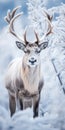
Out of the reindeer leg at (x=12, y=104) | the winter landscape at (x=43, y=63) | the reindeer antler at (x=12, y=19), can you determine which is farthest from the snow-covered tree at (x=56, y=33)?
the reindeer leg at (x=12, y=104)

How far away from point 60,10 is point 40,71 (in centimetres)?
55

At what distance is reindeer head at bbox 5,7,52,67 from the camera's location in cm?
434

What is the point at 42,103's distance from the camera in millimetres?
4445

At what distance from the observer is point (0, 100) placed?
4.41 meters

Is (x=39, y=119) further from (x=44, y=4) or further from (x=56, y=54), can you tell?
→ (x=44, y=4)

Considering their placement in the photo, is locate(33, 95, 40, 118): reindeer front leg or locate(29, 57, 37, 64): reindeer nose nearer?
locate(29, 57, 37, 64): reindeer nose

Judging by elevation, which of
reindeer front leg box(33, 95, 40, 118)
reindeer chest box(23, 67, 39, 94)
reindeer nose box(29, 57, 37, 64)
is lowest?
reindeer front leg box(33, 95, 40, 118)

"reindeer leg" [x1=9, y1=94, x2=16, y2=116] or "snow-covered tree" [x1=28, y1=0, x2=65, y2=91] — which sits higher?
"snow-covered tree" [x1=28, y1=0, x2=65, y2=91]

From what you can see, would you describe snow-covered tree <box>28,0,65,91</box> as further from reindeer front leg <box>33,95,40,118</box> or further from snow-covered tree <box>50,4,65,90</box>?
reindeer front leg <box>33,95,40,118</box>

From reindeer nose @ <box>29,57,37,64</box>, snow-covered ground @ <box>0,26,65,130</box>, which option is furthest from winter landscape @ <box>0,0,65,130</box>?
reindeer nose @ <box>29,57,37,64</box>

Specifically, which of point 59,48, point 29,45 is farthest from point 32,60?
point 59,48

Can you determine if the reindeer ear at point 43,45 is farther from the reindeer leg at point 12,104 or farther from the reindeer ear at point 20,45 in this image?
the reindeer leg at point 12,104

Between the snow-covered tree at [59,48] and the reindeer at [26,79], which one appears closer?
the reindeer at [26,79]

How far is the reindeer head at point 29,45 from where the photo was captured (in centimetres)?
434
